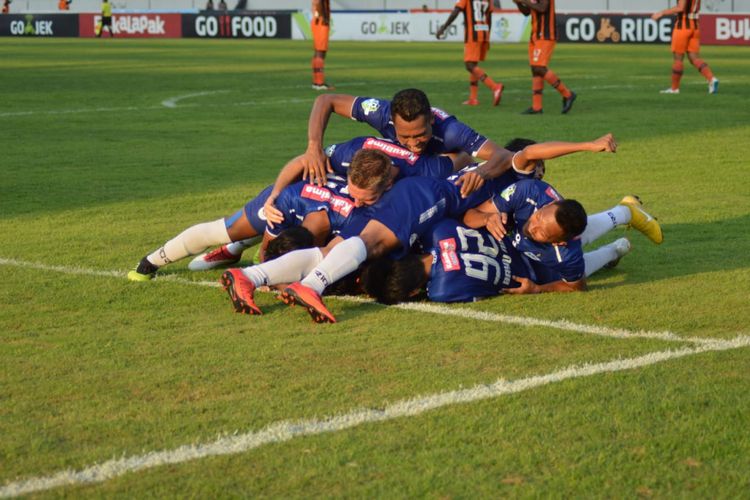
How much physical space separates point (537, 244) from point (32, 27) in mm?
54701

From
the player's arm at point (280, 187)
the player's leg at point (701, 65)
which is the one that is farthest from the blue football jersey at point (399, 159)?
the player's leg at point (701, 65)

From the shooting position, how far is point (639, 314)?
6594 mm

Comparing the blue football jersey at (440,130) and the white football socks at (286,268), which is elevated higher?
the blue football jersey at (440,130)

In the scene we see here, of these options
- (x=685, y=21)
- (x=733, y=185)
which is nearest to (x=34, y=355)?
(x=733, y=185)

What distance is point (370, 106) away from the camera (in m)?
7.98

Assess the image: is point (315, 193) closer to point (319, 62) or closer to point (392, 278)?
point (392, 278)

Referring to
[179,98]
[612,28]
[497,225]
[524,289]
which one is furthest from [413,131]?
[612,28]

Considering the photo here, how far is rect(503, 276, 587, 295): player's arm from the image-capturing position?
277 inches

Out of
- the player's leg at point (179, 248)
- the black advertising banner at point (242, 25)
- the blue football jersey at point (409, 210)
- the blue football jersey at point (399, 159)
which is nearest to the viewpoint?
the blue football jersey at point (409, 210)

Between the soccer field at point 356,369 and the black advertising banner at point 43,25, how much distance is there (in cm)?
4849

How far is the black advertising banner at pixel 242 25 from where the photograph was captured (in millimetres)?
51906

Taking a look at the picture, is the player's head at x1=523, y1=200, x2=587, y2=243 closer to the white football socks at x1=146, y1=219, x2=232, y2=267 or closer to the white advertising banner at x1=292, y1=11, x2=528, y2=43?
the white football socks at x1=146, y1=219, x2=232, y2=267

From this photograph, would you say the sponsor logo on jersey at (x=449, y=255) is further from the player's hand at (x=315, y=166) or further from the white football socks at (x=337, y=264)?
the player's hand at (x=315, y=166)

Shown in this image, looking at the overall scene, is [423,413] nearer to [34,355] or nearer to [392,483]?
[392,483]
